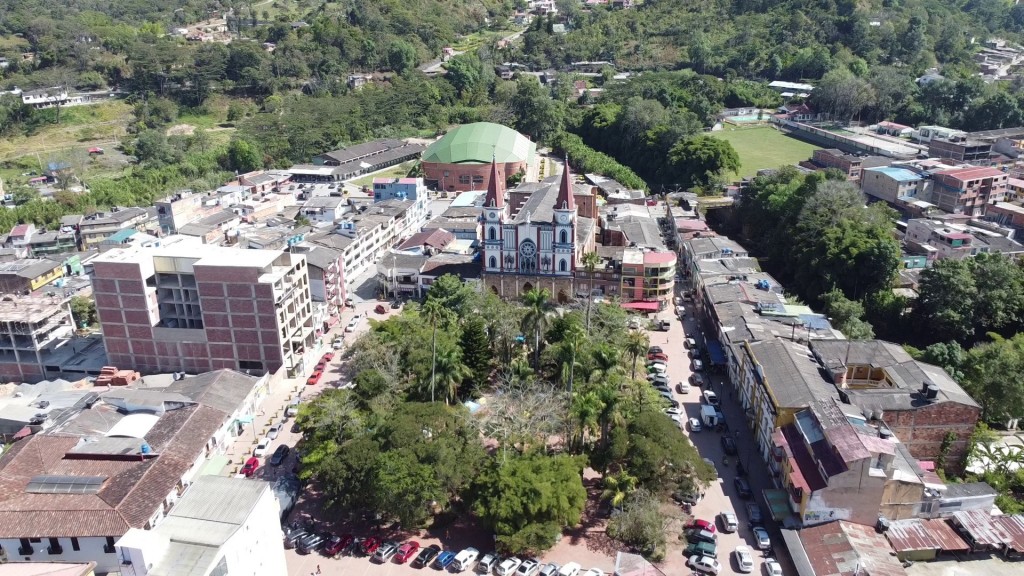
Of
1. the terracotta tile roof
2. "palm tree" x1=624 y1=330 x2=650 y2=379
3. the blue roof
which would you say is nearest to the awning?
"palm tree" x1=624 y1=330 x2=650 y2=379

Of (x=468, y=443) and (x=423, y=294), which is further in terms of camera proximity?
(x=423, y=294)

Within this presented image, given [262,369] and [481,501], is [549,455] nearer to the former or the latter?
[481,501]

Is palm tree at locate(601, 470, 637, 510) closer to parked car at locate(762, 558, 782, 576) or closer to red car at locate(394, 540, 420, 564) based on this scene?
parked car at locate(762, 558, 782, 576)

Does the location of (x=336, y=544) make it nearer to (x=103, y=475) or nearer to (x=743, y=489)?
(x=103, y=475)

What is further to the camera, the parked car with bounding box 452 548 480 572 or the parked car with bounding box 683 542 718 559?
the parked car with bounding box 683 542 718 559

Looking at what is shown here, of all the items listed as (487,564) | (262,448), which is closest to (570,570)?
(487,564)

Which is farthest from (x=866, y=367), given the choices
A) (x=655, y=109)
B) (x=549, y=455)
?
(x=655, y=109)

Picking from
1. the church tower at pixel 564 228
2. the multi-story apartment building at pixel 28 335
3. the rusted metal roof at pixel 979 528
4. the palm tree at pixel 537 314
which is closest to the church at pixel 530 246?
the church tower at pixel 564 228
